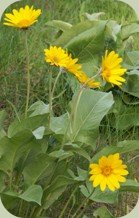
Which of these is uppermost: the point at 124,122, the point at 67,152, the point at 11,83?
the point at 67,152

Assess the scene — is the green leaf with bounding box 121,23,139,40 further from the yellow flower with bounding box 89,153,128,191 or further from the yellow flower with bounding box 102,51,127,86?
the yellow flower with bounding box 89,153,128,191

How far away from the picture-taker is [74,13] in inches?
130

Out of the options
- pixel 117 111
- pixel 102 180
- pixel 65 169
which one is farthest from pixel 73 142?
pixel 117 111

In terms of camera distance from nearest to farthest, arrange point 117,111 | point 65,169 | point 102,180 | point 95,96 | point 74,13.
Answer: point 102,180
point 65,169
point 95,96
point 117,111
point 74,13

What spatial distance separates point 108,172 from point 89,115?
28 centimetres

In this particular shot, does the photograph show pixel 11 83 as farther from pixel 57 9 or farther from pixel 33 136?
pixel 33 136

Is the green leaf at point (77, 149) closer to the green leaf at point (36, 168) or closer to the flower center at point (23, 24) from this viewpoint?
the green leaf at point (36, 168)

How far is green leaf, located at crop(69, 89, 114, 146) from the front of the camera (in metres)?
1.97

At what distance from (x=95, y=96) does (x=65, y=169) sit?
29 cm

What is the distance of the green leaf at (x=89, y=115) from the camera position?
6.46 ft

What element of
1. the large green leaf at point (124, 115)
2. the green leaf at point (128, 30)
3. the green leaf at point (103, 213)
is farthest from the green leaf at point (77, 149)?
the green leaf at point (128, 30)

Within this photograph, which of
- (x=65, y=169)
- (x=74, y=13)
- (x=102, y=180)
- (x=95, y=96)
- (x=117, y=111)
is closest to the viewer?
(x=102, y=180)

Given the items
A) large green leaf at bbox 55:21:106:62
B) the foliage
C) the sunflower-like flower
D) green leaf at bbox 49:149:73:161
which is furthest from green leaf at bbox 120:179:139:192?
large green leaf at bbox 55:21:106:62

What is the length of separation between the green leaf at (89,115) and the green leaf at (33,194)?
243mm
